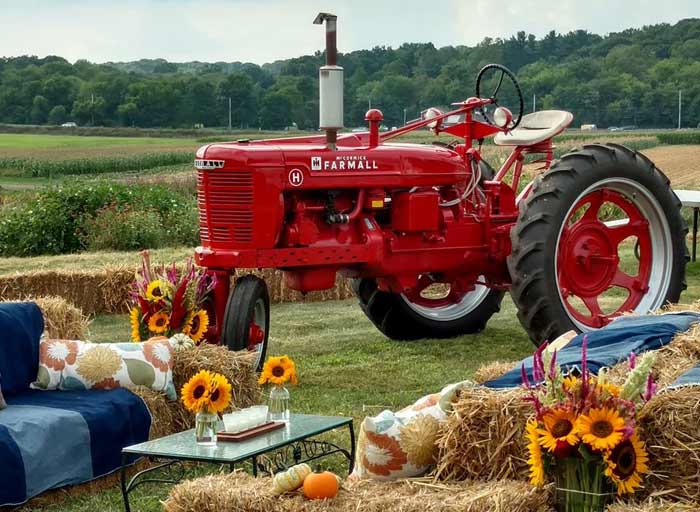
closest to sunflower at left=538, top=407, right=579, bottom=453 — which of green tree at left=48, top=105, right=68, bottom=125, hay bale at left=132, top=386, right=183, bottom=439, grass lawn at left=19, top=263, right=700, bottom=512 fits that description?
grass lawn at left=19, top=263, right=700, bottom=512

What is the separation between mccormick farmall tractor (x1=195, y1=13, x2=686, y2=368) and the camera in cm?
791

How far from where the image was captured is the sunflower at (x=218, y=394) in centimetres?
530

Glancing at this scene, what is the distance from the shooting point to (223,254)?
7875 millimetres

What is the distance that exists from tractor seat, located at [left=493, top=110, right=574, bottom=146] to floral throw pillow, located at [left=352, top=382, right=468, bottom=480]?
16.4 ft

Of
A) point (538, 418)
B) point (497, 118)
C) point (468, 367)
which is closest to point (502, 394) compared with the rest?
point (538, 418)

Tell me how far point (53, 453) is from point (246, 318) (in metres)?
2.27

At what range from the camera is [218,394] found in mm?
5336

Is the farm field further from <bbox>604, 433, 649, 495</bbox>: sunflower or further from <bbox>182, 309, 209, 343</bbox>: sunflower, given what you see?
<bbox>604, 433, 649, 495</bbox>: sunflower

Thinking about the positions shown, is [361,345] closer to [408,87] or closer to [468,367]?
[468,367]

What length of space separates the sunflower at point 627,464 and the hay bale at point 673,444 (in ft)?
0.37

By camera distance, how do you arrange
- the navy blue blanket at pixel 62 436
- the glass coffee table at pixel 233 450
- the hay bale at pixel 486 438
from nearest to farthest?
the hay bale at pixel 486 438 → the glass coffee table at pixel 233 450 → the navy blue blanket at pixel 62 436

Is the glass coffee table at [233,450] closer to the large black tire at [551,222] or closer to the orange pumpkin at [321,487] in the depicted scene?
the orange pumpkin at [321,487]

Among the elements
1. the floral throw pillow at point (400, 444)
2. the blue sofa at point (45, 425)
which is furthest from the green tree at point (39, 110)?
the floral throw pillow at point (400, 444)

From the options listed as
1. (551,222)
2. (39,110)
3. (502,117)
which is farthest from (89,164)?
(551,222)
